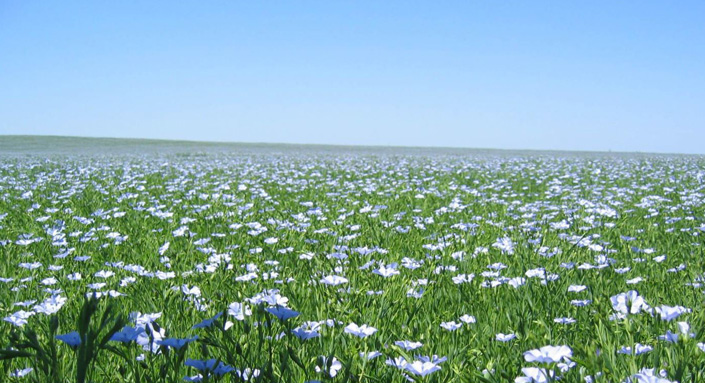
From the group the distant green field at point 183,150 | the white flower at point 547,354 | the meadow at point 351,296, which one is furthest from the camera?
the distant green field at point 183,150

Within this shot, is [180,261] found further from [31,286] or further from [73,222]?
[73,222]

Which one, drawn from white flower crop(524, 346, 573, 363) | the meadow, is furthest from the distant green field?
white flower crop(524, 346, 573, 363)

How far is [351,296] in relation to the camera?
2729 millimetres

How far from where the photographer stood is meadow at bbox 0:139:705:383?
1.73 m

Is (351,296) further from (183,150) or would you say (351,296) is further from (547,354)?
(183,150)

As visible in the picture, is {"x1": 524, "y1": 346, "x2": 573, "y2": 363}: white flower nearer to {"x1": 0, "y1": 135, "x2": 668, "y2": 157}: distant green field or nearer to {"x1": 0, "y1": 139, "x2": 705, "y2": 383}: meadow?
{"x1": 0, "y1": 139, "x2": 705, "y2": 383}: meadow

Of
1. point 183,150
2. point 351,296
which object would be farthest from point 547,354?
point 183,150

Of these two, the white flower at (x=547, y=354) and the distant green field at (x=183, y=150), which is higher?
the white flower at (x=547, y=354)

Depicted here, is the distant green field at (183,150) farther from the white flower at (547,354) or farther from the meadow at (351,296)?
A: the white flower at (547,354)

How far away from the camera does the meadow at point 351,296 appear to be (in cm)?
173

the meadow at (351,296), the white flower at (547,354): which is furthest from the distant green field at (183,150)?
the white flower at (547,354)

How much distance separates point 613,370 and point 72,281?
3.06m

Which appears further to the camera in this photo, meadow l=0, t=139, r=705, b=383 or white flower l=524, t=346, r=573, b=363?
meadow l=0, t=139, r=705, b=383

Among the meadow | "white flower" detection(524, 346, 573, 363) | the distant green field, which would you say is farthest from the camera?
the distant green field
